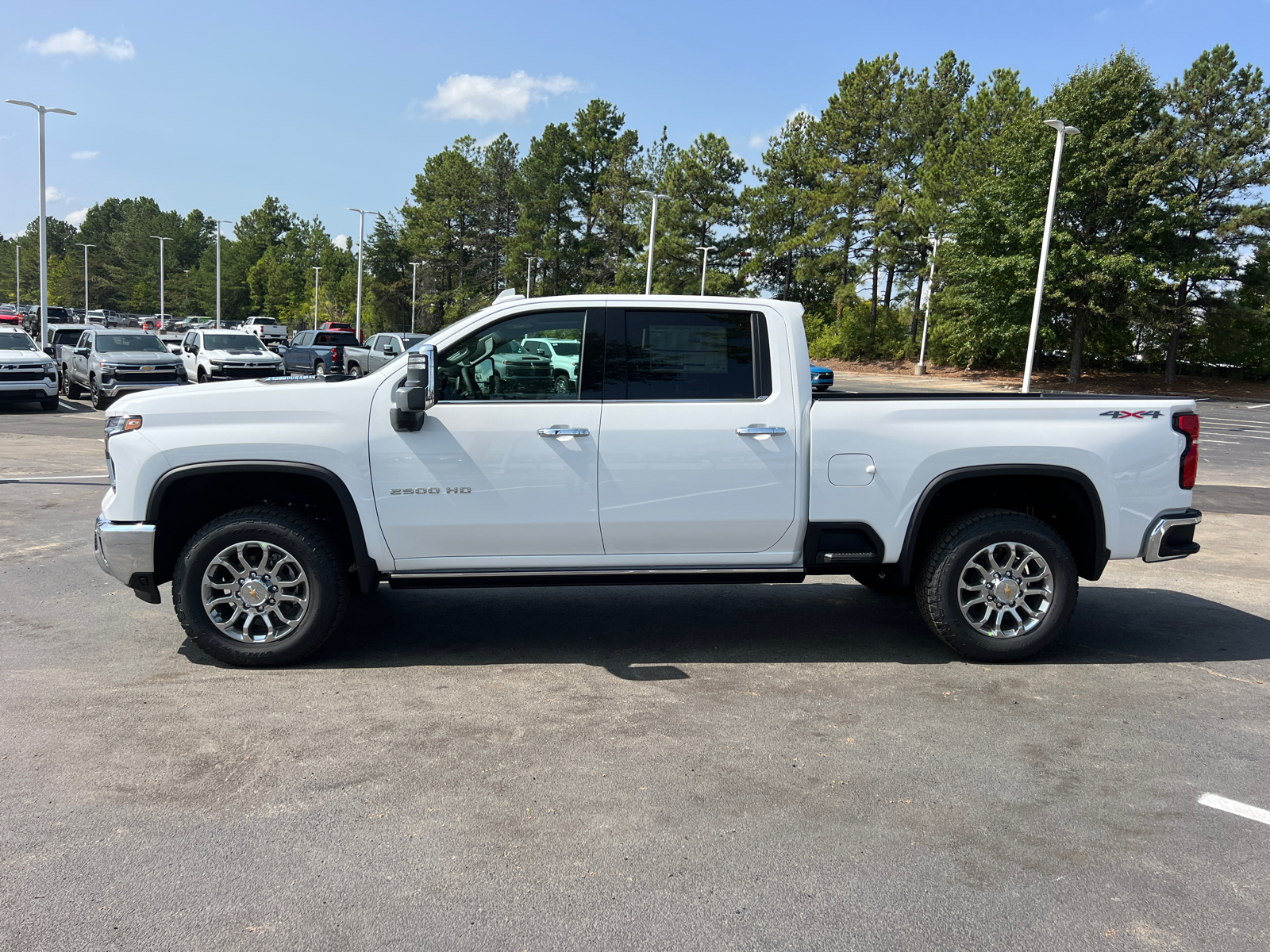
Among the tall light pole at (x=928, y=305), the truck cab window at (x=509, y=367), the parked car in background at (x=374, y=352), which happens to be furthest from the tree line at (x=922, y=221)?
the truck cab window at (x=509, y=367)

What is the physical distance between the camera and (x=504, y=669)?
5156 mm

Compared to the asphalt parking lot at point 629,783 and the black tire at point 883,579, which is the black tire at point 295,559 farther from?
the black tire at point 883,579

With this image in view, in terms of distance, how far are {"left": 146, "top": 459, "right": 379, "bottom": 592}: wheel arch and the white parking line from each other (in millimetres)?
3946

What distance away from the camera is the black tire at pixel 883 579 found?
544 cm

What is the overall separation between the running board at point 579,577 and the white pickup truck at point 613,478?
1 cm

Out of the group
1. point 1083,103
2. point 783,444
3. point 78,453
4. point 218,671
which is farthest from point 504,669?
point 1083,103

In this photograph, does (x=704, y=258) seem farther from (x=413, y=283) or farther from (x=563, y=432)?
(x=563, y=432)

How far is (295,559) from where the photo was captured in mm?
4996

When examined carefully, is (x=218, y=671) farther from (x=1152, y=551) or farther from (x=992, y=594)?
(x=1152, y=551)

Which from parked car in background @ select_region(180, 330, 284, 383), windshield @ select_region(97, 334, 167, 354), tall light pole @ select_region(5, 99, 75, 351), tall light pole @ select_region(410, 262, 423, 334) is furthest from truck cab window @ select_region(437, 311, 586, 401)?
tall light pole @ select_region(410, 262, 423, 334)

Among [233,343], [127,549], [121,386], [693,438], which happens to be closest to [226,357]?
[233,343]

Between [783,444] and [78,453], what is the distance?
39.0ft

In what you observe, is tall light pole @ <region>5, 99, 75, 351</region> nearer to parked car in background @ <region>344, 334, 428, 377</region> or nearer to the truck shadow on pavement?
parked car in background @ <region>344, 334, 428, 377</region>

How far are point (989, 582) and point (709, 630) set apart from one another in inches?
66.2
